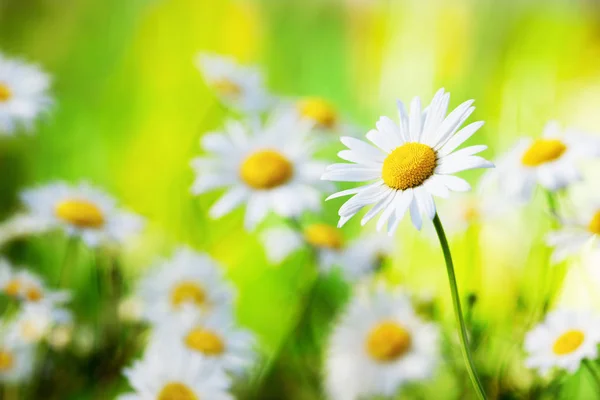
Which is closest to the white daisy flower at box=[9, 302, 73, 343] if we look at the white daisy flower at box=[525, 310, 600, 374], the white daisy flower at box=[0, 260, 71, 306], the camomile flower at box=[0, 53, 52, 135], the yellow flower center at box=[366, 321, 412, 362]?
the white daisy flower at box=[0, 260, 71, 306]

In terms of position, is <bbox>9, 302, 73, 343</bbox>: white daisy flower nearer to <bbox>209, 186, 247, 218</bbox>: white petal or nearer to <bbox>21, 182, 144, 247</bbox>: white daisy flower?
<bbox>21, 182, 144, 247</bbox>: white daisy flower

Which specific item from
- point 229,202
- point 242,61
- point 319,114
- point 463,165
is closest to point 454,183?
point 463,165

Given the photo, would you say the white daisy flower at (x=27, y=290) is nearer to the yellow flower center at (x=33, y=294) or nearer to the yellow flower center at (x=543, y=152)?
the yellow flower center at (x=33, y=294)

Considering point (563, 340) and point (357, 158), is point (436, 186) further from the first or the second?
point (563, 340)

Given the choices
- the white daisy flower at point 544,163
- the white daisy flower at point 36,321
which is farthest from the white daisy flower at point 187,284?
the white daisy flower at point 544,163

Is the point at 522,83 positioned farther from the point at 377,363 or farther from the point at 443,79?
the point at 377,363

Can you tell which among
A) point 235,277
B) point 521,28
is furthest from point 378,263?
point 521,28
